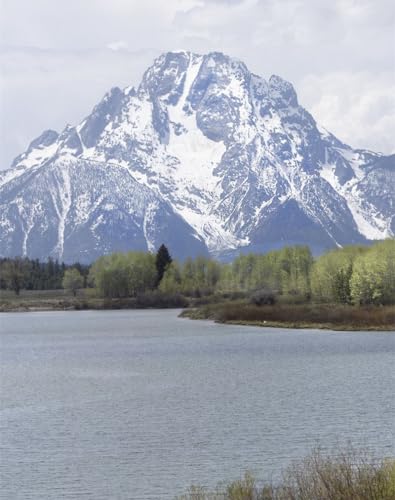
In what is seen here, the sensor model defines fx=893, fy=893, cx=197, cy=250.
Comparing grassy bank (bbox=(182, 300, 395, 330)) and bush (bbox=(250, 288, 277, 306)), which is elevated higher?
bush (bbox=(250, 288, 277, 306))

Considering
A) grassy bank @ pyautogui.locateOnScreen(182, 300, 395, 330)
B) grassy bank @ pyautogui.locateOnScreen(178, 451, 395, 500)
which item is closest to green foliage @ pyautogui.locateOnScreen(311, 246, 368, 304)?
grassy bank @ pyautogui.locateOnScreen(182, 300, 395, 330)

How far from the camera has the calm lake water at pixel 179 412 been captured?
34.2 meters

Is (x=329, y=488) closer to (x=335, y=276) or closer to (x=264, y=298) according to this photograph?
(x=264, y=298)

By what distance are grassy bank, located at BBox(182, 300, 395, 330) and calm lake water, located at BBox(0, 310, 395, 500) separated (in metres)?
16.5

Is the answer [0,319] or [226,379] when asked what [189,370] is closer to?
[226,379]

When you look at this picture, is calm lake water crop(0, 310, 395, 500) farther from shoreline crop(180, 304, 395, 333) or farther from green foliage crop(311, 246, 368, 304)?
green foliage crop(311, 246, 368, 304)

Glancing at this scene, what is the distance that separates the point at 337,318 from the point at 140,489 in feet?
261

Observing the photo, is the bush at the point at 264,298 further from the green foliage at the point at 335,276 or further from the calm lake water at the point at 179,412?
the calm lake water at the point at 179,412

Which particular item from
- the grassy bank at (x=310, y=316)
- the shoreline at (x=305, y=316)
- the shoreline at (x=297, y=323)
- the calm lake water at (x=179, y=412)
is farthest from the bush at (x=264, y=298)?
the calm lake water at (x=179, y=412)

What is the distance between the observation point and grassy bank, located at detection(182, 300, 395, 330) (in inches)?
4048

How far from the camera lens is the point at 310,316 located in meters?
115

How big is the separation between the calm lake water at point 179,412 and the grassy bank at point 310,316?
648 inches

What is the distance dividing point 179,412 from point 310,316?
231ft

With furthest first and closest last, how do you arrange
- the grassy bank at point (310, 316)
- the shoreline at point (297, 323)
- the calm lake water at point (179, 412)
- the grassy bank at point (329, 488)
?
the grassy bank at point (310, 316) < the shoreline at point (297, 323) < the calm lake water at point (179, 412) < the grassy bank at point (329, 488)
